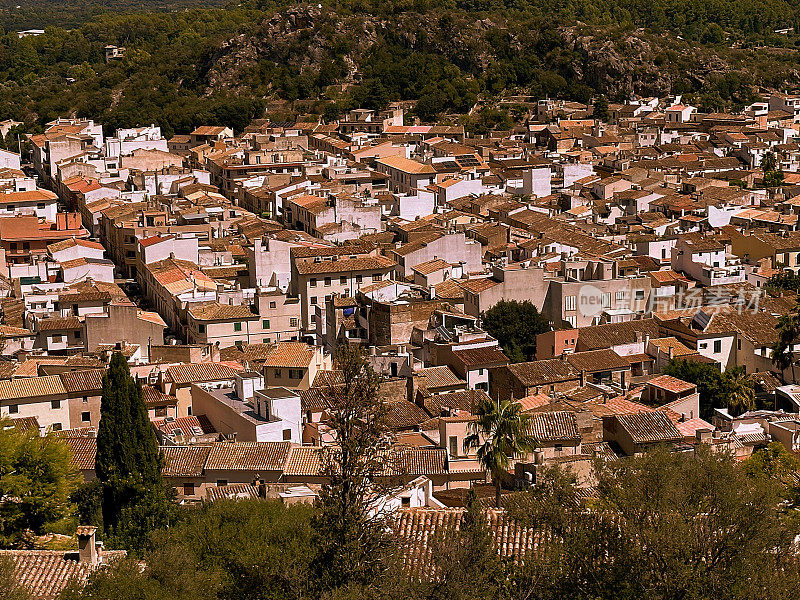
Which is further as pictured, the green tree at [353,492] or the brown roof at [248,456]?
the brown roof at [248,456]

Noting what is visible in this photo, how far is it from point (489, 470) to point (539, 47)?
78.1m

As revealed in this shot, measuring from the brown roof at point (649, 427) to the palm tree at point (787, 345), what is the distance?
268 inches

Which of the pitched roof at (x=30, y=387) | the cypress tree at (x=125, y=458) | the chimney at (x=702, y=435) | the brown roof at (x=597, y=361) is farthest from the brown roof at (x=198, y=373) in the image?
the chimney at (x=702, y=435)

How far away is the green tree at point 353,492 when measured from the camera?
43.5 feet

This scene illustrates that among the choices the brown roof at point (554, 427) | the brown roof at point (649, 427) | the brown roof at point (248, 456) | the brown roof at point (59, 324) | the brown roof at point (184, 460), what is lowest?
the brown roof at point (59, 324)

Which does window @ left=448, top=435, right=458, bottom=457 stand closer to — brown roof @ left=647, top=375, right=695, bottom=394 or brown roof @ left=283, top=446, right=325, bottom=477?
brown roof @ left=283, top=446, right=325, bottom=477

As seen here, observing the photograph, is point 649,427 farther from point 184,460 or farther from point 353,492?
point 353,492

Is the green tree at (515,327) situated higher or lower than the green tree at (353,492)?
lower

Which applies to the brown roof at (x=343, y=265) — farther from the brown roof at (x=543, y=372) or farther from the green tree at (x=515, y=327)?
the brown roof at (x=543, y=372)

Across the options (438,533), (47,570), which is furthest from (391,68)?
(47,570)

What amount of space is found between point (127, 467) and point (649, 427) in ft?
33.5

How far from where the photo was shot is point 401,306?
3288 centimetres

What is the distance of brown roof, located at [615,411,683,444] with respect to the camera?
2341 centimetres

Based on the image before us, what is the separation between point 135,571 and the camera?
1306 cm
